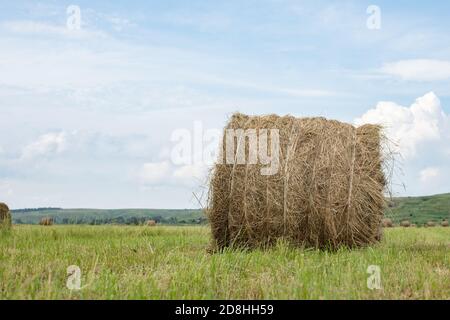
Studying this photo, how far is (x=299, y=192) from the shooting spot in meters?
10.5

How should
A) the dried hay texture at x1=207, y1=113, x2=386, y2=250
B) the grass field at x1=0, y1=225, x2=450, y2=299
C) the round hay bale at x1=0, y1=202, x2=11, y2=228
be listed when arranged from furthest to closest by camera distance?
the round hay bale at x1=0, y1=202, x2=11, y2=228 → the dried hay texture at x1=207, y1=113, x2=386, y2=250 → the grass field at x1=0, y1=225, x2=450, y2=299

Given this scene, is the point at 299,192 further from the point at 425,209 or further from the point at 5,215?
the point at 425,209

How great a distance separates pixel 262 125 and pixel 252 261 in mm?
3387

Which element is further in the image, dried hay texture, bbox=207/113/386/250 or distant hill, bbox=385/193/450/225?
distant hill, bbox=385/193/450/225

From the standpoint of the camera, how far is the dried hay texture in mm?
10539

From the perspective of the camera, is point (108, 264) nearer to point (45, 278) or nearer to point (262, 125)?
point (45, 278)

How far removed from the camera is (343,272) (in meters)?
7.64

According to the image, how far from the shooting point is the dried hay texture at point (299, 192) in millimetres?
10539

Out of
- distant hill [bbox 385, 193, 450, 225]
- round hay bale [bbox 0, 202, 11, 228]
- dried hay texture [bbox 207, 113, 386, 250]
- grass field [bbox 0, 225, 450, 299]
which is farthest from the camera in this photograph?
distant hill [bbox 385, 193, 450, 225]

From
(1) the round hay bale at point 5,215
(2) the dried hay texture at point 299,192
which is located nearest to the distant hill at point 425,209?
(1) the round hay bale at point 5,215

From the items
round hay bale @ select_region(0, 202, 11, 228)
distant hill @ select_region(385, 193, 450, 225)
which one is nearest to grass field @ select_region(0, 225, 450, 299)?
round hay bale @ select_region(0, 202, 11, 228)

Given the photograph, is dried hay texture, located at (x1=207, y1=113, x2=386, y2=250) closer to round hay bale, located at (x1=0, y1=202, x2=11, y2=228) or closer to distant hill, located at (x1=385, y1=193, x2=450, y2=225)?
round hay bale, located at (x1=0, y1=202, x2=11, y2=228)
